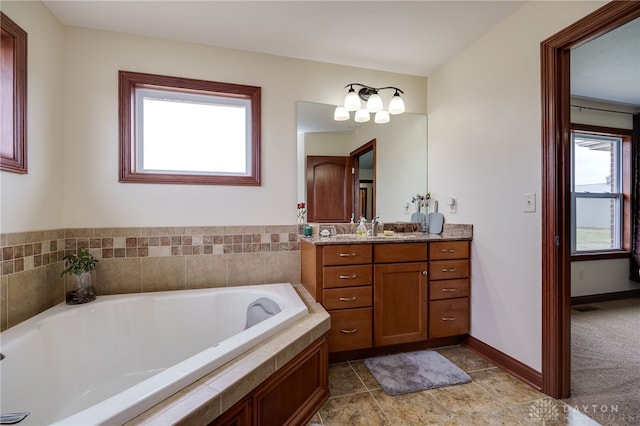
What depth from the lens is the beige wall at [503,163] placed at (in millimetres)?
1771

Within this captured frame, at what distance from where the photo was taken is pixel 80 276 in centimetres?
183

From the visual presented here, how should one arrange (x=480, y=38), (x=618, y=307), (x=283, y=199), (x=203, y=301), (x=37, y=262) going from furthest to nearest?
(x=618, y=307) → (x=283, y=199) → (x=480, y=38) → (x=203, y=301) → (x=37, y=262)

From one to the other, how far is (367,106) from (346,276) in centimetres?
148

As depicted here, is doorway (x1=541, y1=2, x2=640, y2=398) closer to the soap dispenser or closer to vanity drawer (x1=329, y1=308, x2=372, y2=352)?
vanity drawer (x1=329, y1=308, x2=372, y2=352)

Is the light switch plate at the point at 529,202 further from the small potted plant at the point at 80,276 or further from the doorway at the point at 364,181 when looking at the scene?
the small potted plant at the point at 80,276

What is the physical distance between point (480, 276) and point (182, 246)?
2.27m

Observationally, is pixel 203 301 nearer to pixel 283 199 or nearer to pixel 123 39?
pixel 283 199

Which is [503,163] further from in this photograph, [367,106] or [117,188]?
[117,188]

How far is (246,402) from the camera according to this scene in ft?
3.54

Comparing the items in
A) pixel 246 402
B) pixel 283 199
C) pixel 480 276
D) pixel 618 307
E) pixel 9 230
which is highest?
pixel 283 199

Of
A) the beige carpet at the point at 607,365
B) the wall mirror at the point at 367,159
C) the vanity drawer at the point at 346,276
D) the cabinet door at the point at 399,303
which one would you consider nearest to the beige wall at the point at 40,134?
the wall mirror at the point at 367,159

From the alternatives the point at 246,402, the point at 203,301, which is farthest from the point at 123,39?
the point at 246,402

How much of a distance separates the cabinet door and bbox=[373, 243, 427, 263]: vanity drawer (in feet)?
0.12

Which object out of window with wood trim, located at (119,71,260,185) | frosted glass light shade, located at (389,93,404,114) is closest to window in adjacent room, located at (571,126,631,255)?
frosted glass light shade, located at (389,93,404,114)
